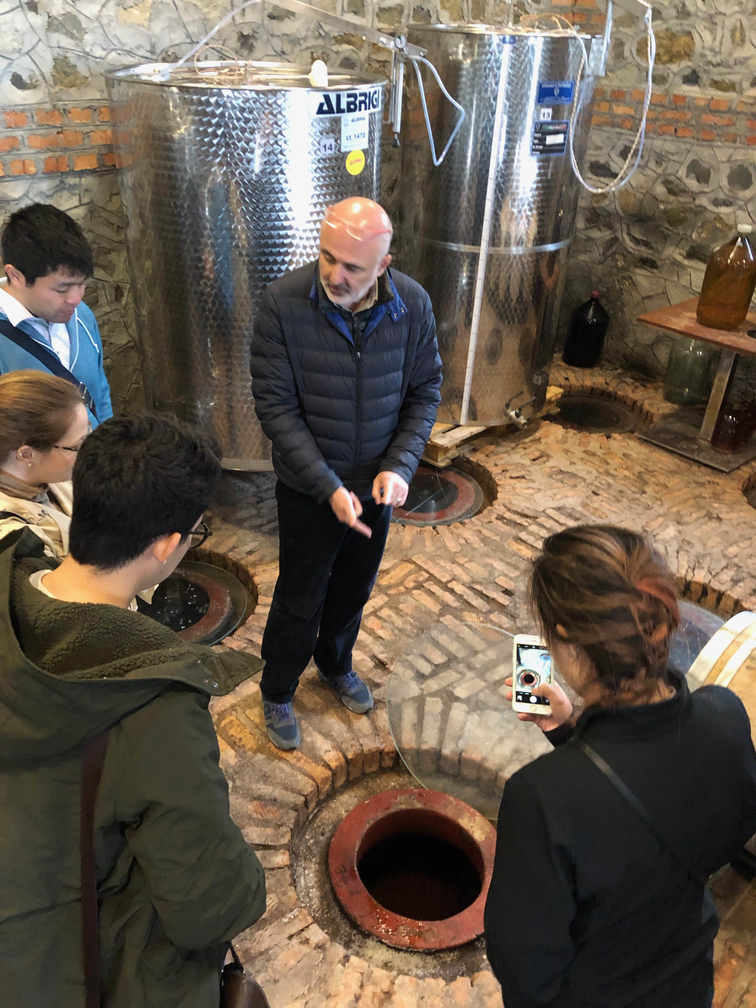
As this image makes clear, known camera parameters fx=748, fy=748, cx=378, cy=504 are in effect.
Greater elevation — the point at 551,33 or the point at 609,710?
the point at 551,33

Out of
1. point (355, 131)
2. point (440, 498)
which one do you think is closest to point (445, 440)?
point (440, 498)

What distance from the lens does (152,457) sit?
4.38 feet

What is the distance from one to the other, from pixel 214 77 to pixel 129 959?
3.29 m

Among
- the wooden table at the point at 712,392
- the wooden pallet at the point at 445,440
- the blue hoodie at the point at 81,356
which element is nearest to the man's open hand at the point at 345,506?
the blue hoodie at the point at 81,356

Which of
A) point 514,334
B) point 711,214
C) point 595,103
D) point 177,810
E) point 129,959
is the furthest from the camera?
point 595,103

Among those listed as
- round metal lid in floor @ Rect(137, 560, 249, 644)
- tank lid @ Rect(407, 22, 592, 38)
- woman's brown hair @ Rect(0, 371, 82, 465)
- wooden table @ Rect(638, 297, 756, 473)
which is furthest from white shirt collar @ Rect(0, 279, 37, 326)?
wooden table @ Rect(638, 297, 756, 473)

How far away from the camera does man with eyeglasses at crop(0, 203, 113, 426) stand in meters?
2.36

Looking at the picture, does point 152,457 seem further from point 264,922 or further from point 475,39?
point 475,39

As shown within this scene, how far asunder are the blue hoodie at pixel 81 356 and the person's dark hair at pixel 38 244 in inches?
6.7

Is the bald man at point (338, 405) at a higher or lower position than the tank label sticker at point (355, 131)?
lower

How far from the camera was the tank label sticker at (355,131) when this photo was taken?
10.2 feet

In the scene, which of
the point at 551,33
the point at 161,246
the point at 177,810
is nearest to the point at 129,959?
the point at 177,810

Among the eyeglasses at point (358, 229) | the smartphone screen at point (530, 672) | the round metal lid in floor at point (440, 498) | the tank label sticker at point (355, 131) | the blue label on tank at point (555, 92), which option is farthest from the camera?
the round metal lid in floor at point (440, 498)

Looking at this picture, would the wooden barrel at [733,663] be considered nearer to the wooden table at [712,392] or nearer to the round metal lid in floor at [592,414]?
the wooden table at [712,392]
